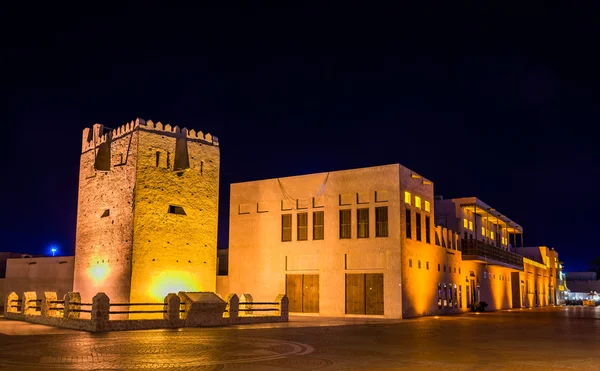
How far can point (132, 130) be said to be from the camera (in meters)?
30.6

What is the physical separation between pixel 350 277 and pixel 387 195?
5.38 metres

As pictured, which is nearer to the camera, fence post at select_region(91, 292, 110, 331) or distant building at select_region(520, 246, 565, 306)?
fence post at select_region(91, 292, 110, 331)

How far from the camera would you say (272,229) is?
128ft

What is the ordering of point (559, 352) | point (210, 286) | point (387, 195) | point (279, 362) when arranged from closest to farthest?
1. point (279, 362)
2. point (559, 352)
3. point (210, 286)
4. point (387, 195)

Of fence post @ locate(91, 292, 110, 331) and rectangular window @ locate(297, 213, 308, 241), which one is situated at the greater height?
rectangular window @ locate(297, 213, 308, 241)

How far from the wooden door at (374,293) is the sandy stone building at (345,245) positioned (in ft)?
0.19

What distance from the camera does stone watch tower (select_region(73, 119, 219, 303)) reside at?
29.5 meters

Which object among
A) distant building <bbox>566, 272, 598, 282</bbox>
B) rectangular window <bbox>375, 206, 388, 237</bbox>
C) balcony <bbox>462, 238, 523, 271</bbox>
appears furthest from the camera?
distant building <bbox>566, 272, 598, 282</bbox>

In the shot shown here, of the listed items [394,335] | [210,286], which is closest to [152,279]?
[210,286]

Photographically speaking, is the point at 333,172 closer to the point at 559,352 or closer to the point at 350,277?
the point at 350,277

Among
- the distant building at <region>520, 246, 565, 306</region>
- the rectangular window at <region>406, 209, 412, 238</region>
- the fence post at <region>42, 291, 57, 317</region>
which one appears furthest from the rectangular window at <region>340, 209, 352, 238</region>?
the distant building at <region>520, 246, 565, 306</region>

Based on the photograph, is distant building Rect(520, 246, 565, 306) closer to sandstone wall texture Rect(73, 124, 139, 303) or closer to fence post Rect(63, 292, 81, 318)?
sandstone wall texture Rect(73, 124, 139, 303)

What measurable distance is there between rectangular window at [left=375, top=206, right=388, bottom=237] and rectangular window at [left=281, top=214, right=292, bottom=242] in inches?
245

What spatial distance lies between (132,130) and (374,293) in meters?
16.4
